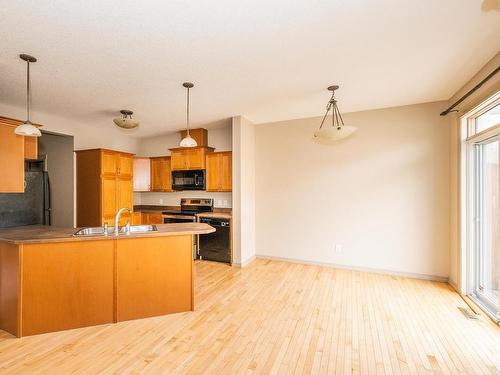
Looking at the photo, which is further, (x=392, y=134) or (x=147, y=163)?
(x=147, y=163)

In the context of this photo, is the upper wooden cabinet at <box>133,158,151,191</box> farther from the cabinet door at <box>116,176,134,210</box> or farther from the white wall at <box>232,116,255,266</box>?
the white wall at <box>232,116,255,266</box>

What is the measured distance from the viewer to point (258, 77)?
9.61 feet

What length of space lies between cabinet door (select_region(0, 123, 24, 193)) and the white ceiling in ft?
2.10

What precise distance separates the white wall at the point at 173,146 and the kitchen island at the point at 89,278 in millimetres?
2453

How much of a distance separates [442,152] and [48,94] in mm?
5894

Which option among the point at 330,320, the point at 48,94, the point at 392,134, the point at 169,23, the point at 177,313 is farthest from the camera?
the point at 392,134

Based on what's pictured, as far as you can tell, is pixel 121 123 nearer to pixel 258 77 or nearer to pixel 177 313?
pixel 258 77

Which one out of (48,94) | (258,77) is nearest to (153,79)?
(258,77)

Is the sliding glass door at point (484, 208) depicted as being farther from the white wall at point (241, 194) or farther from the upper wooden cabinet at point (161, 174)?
the upper wooden cabinet at point (161, 174)

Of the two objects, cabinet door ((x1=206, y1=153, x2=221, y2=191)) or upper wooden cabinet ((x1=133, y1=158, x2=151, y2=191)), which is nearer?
cabinet door ((x1=206, y1=153, x2=221, y2=191))

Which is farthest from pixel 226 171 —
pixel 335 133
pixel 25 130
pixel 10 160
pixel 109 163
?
pixel 10 160

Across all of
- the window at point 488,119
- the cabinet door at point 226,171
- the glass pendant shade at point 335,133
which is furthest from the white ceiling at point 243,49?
the cabinet door at point 226,171

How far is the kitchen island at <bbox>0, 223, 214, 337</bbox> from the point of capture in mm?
2373

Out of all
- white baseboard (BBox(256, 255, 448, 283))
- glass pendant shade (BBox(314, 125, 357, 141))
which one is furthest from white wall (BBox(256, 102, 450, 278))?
glass pendant shade (BBox(314, 125, 357, 141))
